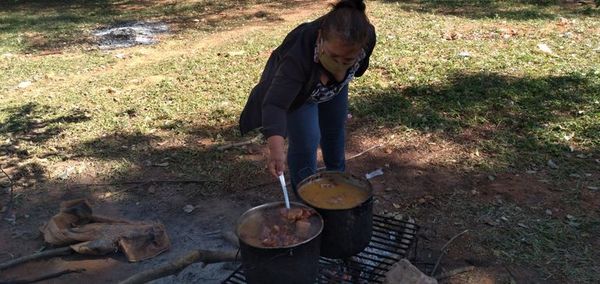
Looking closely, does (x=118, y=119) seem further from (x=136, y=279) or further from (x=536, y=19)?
(x=536, y=19)

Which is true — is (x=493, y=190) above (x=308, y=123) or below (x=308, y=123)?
below

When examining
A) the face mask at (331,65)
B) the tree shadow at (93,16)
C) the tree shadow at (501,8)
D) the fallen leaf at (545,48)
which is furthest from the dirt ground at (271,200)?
the tree shadow at (93,16)

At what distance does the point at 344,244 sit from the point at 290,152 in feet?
2.10

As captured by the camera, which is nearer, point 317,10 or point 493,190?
point 493,190

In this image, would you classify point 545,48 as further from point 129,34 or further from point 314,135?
point 129,34

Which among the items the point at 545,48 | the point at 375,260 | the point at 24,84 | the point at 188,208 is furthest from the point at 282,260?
the point at 24,84

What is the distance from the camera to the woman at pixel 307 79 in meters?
2.26

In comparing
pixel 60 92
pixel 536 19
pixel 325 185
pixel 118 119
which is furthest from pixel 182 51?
pixel 325 185

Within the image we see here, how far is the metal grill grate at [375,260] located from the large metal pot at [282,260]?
316 mm

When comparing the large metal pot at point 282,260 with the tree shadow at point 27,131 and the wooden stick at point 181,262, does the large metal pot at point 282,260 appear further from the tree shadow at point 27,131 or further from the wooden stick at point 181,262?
the tree shadow at point 27,131

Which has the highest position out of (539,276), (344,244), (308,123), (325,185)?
(308,123)

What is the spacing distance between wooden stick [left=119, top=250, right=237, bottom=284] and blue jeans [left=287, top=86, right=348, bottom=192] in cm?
58

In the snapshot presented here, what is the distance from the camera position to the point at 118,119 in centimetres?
552

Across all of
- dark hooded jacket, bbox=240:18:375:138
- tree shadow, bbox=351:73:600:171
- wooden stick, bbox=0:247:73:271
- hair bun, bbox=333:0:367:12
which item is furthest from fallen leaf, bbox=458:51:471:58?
wooden stick, bbox=0:247:73:271
